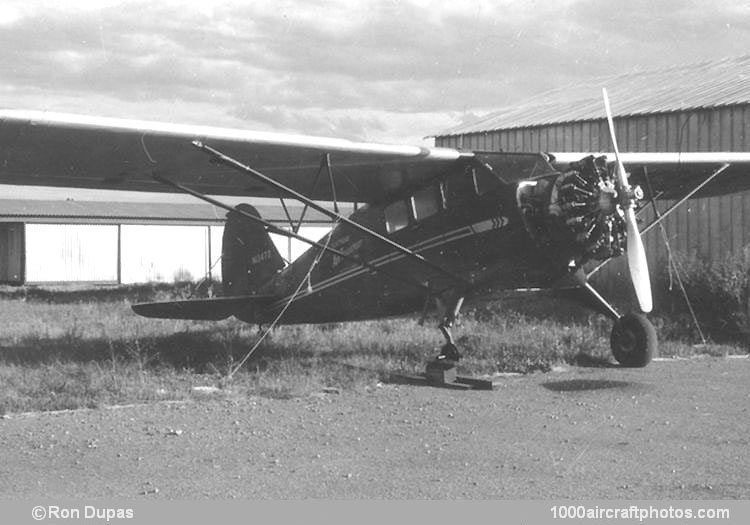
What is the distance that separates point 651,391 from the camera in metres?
9.44

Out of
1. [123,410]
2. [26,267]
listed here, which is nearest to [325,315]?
[123,410]

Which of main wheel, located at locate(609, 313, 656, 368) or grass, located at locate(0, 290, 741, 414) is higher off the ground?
main wheel, located at locate(609, 313, 656, 368)

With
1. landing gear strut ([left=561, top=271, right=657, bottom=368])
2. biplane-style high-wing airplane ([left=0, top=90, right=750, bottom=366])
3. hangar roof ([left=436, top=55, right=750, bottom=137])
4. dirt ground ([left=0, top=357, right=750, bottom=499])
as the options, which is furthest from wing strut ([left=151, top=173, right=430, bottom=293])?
hangar roof ([left=436, top=55, right=750, bottom=137])

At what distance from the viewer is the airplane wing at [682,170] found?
39.8ft

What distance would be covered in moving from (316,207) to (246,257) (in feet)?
15.4

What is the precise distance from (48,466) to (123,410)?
2.15 meters

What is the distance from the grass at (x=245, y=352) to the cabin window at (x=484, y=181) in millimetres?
2274

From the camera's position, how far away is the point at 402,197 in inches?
455

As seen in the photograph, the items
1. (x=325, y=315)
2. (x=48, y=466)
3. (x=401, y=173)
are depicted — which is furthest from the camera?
(x=325, y=315)

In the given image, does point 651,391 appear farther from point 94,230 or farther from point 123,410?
point 94,230

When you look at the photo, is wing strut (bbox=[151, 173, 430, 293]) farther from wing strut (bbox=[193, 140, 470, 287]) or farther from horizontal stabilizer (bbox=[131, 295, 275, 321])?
horizontal stabilizer (bbox=[131, 295, 275, 321])

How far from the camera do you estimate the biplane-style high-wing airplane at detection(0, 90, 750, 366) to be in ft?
30.9

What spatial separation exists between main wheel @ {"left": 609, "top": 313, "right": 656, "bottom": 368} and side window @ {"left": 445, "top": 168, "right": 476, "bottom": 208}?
2707 mm
